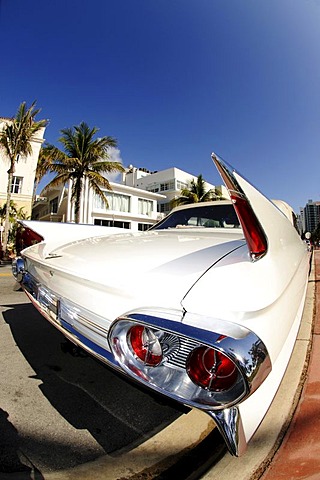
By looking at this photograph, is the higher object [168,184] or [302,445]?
[168,184]

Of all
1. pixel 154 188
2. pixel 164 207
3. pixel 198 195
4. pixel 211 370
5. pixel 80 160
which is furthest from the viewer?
pixel 154 188

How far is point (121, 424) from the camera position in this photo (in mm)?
1541

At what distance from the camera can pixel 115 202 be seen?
26344 mm

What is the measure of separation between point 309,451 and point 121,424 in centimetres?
100

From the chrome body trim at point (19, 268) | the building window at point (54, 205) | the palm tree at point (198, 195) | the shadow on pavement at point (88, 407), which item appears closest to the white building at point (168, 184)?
the palm tree at point (198, 195)

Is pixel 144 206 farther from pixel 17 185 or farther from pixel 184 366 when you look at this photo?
pixel 184 366

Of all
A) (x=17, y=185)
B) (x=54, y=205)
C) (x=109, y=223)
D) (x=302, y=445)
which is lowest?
(x=302, y=445)

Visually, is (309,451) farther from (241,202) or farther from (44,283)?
(44,283)

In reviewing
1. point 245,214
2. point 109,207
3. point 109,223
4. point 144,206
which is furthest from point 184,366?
point 144,206

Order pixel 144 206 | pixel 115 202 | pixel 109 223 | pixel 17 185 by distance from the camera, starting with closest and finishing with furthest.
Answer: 1. pixel 17 185
2. pixel 109 223
3. pixel 115 202
4. pixel 144 206

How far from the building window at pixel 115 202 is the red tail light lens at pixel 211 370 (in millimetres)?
24844

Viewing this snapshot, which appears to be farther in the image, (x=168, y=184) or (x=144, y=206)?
(x=168, y=184)

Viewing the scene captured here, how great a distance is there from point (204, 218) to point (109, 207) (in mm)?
23316

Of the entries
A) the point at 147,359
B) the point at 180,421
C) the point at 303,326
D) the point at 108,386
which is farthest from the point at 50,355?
the point at 303,326
